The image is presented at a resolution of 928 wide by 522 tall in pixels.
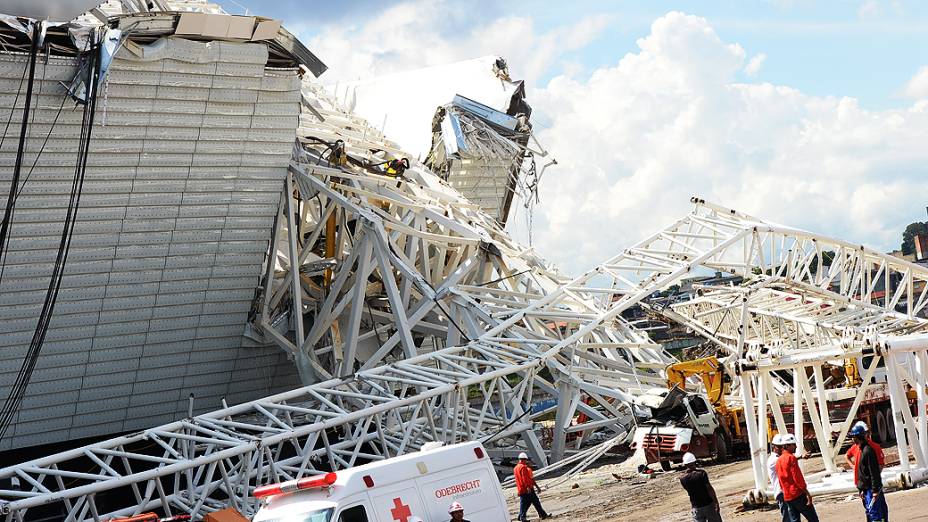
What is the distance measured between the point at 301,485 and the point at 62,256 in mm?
17133

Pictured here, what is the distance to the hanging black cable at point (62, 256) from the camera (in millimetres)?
26688

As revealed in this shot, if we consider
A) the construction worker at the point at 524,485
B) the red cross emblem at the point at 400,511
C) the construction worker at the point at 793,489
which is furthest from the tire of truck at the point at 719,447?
the red cross emblem at the point at 400,511

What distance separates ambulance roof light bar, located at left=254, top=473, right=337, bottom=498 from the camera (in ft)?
47.4

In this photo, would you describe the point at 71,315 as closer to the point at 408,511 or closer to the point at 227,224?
the point at 227,224

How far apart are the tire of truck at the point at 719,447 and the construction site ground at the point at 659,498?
47cm

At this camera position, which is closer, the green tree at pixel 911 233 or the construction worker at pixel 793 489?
the construction worker at pixel 793 489

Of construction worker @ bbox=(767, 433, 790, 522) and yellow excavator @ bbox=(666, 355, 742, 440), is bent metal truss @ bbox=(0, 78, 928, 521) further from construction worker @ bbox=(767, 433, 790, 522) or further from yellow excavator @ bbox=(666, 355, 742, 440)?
construction worker @ bbox=(767, 433, 790, 522)

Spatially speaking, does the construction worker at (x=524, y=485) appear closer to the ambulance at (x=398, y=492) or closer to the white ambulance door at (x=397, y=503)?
the ambulance at (x=398, y=492)

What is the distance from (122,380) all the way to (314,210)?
8.91 metres

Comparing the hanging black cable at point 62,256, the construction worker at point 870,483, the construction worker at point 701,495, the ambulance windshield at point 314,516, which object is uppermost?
the hanging black cable at point 62,256

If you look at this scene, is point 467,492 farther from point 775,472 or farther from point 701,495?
point 775,472

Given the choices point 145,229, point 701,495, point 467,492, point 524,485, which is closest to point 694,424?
point 524,485

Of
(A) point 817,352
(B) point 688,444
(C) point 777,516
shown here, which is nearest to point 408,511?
(C) point 777,516

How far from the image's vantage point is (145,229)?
30.8 meters
